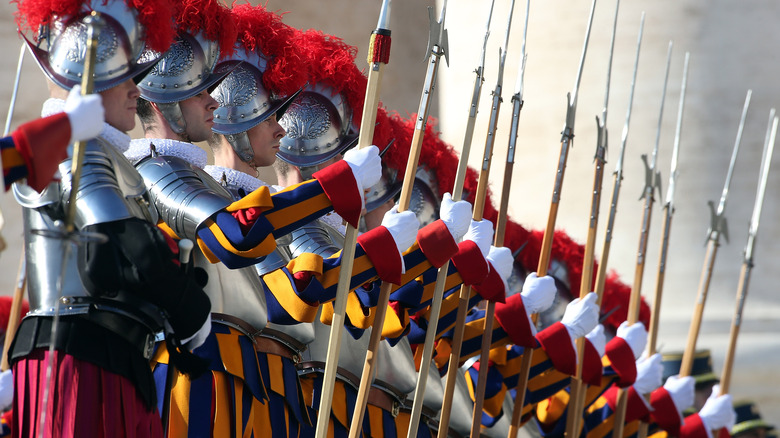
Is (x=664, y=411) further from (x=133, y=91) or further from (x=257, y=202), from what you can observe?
(x=133, y=91)

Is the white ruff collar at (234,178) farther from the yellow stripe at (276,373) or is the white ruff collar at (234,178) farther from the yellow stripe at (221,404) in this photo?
the yellow stripe at (221,404)

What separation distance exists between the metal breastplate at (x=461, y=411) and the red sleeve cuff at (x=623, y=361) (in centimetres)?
98

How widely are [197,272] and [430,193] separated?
8.53 ft

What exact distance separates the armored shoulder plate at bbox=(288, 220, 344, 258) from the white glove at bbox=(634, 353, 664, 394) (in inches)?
97.3

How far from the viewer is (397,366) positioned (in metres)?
5.24

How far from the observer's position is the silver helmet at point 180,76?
4535 mm

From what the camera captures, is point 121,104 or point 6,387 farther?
point 6,387

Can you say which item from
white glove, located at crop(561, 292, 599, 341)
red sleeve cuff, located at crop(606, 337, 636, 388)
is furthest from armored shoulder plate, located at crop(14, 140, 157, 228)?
red sleeve cuff, located at crop(606, 337, 636, 388)

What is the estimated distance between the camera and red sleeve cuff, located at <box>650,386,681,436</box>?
6906 millimetres

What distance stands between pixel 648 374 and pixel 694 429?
22.8 inches

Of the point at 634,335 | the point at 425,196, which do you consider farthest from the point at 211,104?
the point at 634,335

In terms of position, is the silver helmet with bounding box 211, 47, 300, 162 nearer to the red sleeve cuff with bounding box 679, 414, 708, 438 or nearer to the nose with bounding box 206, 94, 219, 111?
the nose with bounding box 206, 94, 219, 111

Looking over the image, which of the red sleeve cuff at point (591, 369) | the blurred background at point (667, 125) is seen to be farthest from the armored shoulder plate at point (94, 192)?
the blurred background at point (667, 125)

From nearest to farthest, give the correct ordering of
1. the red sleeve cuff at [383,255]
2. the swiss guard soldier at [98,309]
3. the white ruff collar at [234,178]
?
1. the swiss guard soldier at [98,309]
2. the red sleeve cuff at [383,255]
3. the white ruff collar at [234,178]
